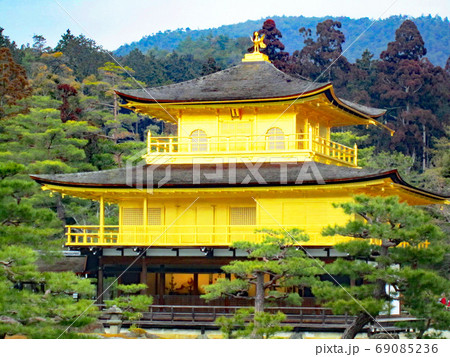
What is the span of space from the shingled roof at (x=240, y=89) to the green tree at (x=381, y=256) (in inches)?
290

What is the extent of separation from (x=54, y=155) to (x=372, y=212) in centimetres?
2410

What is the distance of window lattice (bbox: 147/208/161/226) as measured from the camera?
108 ft

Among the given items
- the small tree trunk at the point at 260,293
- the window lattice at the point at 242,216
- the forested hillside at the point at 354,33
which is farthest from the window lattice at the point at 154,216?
the forested hillside at the point at 354,33

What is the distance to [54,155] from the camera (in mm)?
46031

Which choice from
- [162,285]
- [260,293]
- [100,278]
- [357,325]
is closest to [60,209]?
[100,278]

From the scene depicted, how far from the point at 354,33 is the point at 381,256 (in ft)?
394

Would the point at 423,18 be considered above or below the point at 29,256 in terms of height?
above

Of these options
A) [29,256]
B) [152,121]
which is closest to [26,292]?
[29,256]

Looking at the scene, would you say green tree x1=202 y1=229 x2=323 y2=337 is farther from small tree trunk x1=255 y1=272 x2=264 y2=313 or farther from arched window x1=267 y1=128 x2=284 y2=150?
arched window x1=267 y1=128 x2=284 y2=150

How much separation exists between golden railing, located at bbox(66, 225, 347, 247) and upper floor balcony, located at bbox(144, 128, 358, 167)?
2576 millimetres

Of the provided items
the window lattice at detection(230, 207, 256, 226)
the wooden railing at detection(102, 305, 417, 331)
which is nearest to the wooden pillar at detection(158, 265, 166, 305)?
the wooden railing at detection(102, 305, 417, 331)

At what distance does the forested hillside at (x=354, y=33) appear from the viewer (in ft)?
406

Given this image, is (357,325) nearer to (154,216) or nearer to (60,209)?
(154,216)
